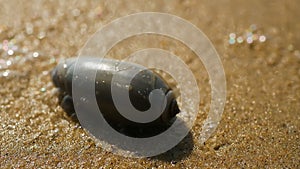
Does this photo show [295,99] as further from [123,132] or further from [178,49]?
[123,132]

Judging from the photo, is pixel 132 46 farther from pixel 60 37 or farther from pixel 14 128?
pixel 14 128

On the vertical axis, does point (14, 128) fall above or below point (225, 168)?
above

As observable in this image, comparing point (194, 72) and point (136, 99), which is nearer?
point (136, 99)

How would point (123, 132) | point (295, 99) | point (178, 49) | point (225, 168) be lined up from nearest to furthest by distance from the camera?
1. point (225, 168)
2. point (123, 132)
3. point (295, 99)
4. point (178, 49)

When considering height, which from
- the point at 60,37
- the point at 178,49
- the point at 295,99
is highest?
the point at 60,37

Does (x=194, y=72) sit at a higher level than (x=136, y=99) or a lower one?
lower

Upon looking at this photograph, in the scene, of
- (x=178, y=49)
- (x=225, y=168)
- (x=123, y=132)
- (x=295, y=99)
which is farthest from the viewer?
(x=178, y=49)

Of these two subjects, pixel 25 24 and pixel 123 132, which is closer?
pixel 123 132

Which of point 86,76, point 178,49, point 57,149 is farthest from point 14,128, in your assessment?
point 178,49
